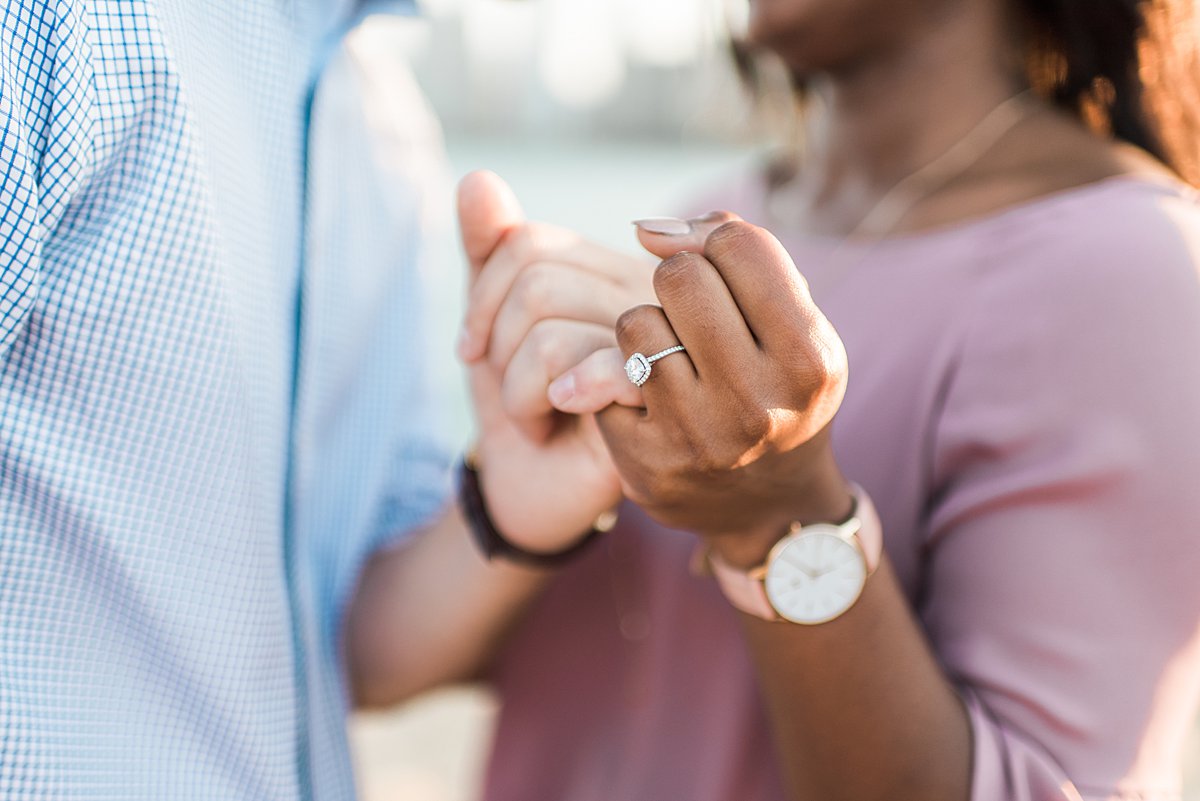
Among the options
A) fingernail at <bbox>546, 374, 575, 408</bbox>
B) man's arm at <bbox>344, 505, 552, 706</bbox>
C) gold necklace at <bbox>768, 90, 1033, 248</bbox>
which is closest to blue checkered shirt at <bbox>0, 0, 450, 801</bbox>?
man's arm at <bbox>344, 505, 552, 706</bbox>

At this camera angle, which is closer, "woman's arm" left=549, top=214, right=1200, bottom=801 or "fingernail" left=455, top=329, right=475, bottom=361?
"woman's arm" left=549, top=214, right=1200, bottom=801

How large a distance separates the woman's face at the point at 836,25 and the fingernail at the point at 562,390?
0.62 metres

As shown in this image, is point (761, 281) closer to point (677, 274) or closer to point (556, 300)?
point (677, 274)

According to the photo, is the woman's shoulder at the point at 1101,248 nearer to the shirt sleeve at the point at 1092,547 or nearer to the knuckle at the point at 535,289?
the shirt sleeve at the point at 1092,547

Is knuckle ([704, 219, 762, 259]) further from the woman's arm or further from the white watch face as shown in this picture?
the white watch face

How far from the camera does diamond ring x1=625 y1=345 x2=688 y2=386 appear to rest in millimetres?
657

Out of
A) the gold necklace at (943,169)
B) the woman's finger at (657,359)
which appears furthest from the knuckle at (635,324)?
the gold necklace at (943,169)

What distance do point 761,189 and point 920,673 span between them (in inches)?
34.8

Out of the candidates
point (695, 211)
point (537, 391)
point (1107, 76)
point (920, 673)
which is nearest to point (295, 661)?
point (537, 391)

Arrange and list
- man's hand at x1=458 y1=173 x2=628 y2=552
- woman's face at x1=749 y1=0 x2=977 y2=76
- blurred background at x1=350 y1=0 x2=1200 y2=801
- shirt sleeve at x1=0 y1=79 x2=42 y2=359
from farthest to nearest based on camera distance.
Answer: blurred background at x1=350 y1=0 x2=1200 y2=801 < woman's face at x1=749 y1=0 x2=977 y2=76 < man's hand at x1=458 y1=173 x2=628 y2=552 < shirt sleeve at x1=0 y1=79 x2=42 y2=359

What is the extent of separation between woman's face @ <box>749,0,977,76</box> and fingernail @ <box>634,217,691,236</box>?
0.51 m

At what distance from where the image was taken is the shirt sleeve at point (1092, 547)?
2.53 feet

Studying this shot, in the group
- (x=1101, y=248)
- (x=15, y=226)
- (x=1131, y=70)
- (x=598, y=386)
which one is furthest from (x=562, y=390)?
(x=1131, y=70)

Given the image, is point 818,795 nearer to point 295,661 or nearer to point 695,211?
point 295,661
